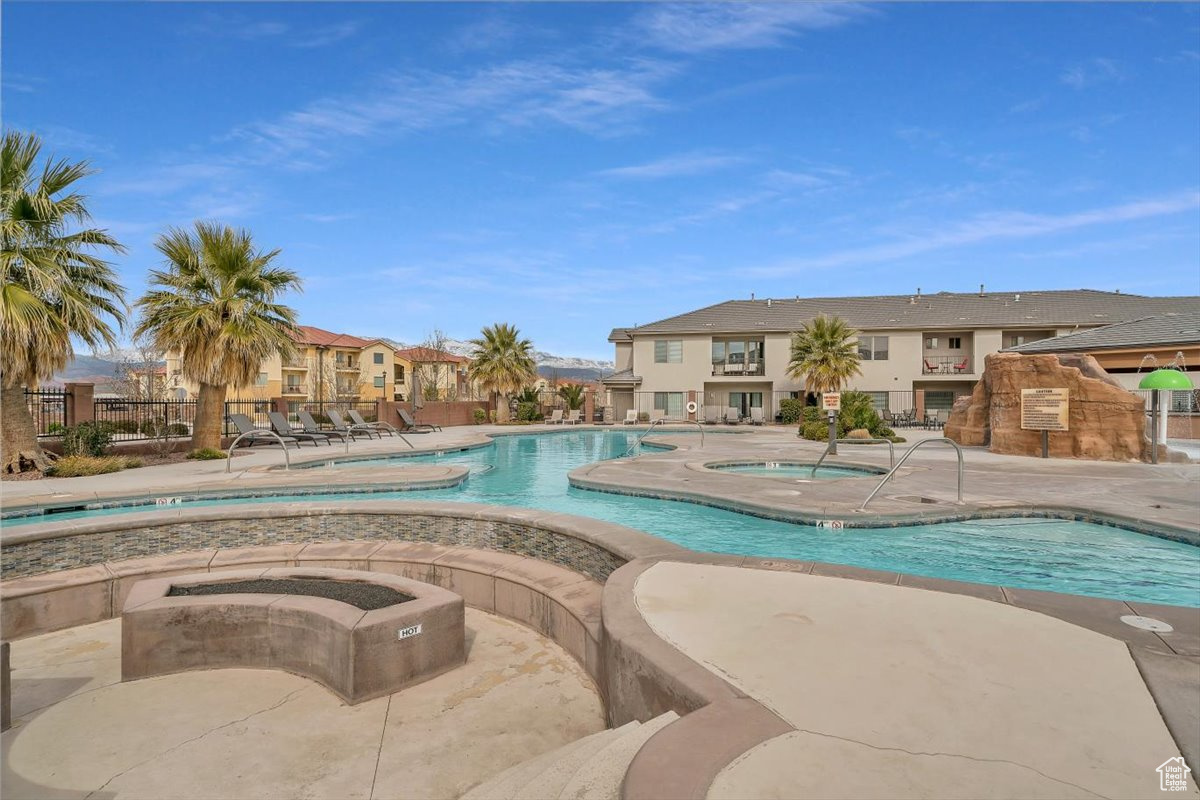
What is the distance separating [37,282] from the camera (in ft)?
39.1

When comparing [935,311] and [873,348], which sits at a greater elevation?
[935,311]

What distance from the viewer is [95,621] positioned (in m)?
6.21

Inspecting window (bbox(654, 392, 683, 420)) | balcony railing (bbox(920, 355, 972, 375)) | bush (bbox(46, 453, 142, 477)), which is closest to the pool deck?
bush (bbox(46, 453, 142, 477))

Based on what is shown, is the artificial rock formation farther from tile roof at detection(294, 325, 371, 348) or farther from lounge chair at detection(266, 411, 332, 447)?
tile roof at detection(294, 325, 371, 348)

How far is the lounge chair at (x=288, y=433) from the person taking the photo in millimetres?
18234

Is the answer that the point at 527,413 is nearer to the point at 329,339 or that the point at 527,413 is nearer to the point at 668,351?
the point at 668,351

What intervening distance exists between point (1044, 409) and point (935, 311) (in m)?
23.2

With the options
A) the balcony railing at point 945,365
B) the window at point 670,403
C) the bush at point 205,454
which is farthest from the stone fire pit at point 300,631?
the balcony railing at point 945,365

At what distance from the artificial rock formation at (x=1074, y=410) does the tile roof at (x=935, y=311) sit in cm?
1956

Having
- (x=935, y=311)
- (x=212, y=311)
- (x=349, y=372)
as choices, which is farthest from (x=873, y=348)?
(x=349, y=372)

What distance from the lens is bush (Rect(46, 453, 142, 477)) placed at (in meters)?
12.6

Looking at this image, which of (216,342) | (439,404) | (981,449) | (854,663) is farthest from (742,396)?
(854,663)

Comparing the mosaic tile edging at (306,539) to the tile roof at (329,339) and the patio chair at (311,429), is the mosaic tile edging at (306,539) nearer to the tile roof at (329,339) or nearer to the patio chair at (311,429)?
the patio chair at (311,429)

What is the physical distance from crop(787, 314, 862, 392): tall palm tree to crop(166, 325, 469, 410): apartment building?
1039 inches
